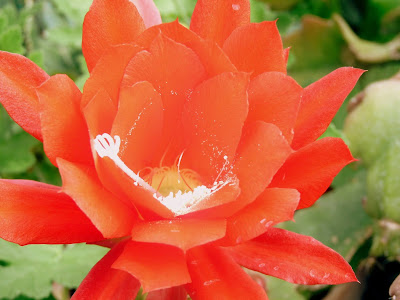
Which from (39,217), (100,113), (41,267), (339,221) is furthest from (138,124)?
(339,221)

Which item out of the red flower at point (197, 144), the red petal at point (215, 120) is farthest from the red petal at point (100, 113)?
the red petal at point (215, 120)

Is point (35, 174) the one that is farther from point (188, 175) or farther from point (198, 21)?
point (198, 21)

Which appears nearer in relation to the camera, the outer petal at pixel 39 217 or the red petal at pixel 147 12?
the outer petal at pixel 39 217

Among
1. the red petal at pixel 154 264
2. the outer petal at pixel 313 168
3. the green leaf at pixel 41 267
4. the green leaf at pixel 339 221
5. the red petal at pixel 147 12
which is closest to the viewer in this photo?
the red petal at pixel 154 264

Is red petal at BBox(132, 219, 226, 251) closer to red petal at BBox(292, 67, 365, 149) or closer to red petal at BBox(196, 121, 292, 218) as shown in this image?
red petal at BBox(196, 121, 292, 218)

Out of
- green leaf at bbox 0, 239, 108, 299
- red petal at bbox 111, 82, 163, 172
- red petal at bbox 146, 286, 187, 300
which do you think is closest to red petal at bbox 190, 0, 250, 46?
red petal at bbox 111, 82, 163, 172

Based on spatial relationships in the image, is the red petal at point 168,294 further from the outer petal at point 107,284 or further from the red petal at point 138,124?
the red petal at point 138,124

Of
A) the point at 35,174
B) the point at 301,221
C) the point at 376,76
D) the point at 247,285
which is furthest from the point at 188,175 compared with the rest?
the point at 376,76
